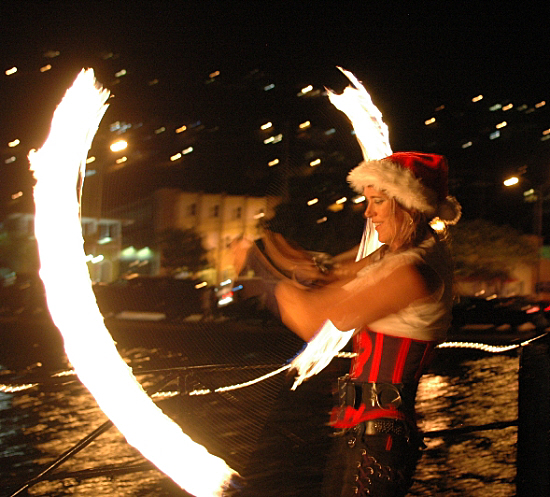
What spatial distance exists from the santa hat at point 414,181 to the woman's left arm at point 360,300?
0.27 meters

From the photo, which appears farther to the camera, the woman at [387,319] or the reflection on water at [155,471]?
the reflection on water at [155,471]

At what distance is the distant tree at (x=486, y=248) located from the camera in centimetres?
2550

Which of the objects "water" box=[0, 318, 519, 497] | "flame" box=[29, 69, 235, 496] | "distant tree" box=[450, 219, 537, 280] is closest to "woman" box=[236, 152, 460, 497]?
"flame" box=[29, 69, 235, 496]

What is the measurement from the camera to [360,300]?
1956 millimetres

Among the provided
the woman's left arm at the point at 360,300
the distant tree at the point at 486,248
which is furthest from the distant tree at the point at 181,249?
the woman's left arm at the point at 360,300

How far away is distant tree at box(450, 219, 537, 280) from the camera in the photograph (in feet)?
83.7

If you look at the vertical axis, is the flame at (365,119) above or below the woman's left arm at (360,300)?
above

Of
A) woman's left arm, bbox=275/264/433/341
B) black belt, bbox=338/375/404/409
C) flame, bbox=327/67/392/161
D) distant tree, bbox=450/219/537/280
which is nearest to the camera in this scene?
woman's left arm, bbox=275/264/433/341

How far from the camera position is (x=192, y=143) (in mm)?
9898

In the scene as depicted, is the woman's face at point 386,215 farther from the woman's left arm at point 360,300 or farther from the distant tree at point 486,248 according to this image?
the distant tree at point 486,248

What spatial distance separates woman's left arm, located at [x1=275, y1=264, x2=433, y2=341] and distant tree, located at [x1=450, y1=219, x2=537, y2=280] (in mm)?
24051

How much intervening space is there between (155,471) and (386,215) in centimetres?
385

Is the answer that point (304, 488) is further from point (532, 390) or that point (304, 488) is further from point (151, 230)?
point (151, 230)

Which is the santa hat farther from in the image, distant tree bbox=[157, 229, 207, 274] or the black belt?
distant tree bbox=[157, 229, 207, 274]
